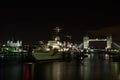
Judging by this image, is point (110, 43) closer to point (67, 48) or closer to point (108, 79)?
point (67, 48)

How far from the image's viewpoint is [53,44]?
72.2 m

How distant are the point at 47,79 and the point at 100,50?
14303 centimetres

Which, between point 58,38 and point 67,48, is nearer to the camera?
point 58,38

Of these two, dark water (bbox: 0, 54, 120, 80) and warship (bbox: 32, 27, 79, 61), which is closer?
dark water (bbox: 0, 54, 120, 80)

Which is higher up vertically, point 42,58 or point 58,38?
point 58,38

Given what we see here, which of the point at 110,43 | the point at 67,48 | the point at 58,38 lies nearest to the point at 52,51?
the point at 58,38

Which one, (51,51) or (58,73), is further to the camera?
(51,51)

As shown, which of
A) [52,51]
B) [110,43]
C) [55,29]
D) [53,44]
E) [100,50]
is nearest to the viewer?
[52,51]

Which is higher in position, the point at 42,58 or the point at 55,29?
the point at 55,29

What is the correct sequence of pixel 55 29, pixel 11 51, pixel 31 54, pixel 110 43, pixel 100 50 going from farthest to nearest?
pixel 100 50 → pixel 110 43 → pixel 11 51 → pixel 55 29 → pixel 31 54

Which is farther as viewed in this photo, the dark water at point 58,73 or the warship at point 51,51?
the warship at point 51,51

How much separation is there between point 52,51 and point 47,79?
42398 mm

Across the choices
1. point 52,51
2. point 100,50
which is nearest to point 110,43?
point 100,50

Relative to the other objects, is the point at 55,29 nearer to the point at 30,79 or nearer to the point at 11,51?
the point at 11,51
